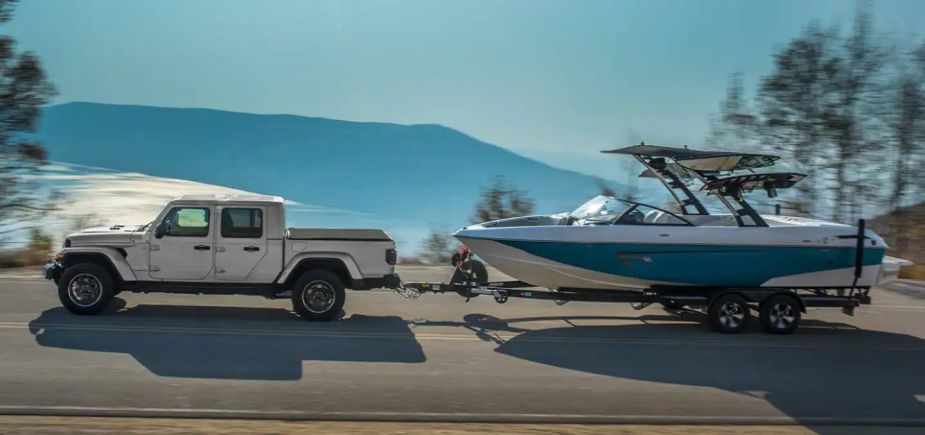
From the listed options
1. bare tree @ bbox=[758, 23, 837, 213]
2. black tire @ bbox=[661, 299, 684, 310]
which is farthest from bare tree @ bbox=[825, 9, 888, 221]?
black tire @ bbox=[661, 299, 684, 310]

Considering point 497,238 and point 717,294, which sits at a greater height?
point 497,238

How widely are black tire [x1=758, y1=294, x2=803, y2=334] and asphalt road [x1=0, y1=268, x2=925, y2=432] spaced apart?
0.69 feet

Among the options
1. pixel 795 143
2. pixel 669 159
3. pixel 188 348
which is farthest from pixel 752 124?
pixel 188 348

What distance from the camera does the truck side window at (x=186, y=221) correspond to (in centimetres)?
1188

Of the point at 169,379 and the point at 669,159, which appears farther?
the point at 669,159

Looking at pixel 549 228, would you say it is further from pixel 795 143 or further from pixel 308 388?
pixel 795 143

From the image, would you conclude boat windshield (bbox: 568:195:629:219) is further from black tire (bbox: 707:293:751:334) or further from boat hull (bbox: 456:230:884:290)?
black tire (bbox: 707:293:751:334)

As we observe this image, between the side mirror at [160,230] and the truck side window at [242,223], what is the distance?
0.82 metres

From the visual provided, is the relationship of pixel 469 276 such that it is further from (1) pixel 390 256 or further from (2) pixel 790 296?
(2) pixel 790 296

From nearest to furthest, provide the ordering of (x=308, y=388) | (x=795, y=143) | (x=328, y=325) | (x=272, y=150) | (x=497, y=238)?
(x=308, y=388), (x=328, y=325), (x=497, y=238), (x=795, y=143), (x=272, y=150)

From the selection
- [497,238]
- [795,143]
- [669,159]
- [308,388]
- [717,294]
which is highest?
[795,143]

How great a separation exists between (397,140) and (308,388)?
38.2 metres

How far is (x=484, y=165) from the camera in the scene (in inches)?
1526

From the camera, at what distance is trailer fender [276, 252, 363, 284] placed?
38.9 ft
